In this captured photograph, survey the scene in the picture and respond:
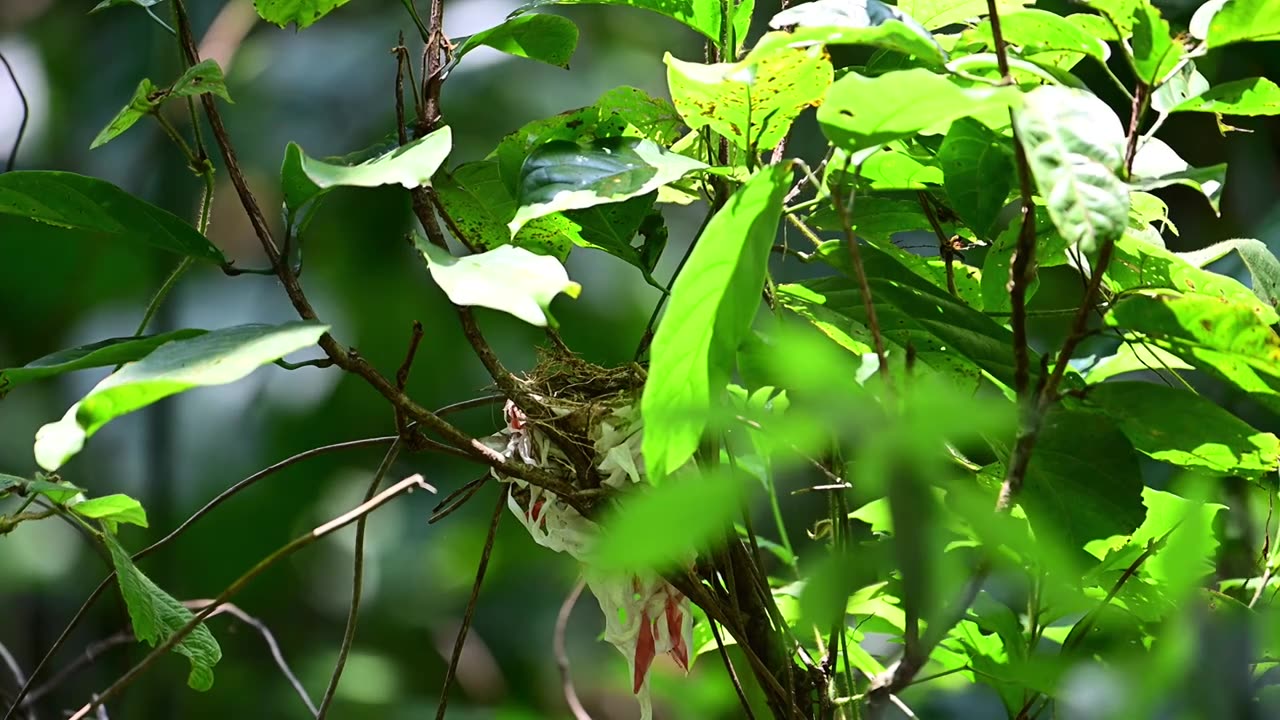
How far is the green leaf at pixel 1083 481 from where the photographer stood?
43 centimetres

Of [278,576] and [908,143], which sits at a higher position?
[908,143]

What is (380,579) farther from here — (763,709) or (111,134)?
(111,134)

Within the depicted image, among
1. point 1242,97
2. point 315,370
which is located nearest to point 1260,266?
point 1242,97

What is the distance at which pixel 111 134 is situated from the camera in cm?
50

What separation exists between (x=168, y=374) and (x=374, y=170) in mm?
113

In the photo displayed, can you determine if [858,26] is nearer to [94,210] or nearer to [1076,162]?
[1076,162]

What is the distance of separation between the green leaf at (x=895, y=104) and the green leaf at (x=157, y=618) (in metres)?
0.38

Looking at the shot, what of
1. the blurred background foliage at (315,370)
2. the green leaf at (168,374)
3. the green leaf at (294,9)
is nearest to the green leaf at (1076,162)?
the green leaf at (168,374)

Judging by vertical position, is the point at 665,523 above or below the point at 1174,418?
above

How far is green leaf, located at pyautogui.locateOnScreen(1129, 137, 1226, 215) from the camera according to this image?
372 mm

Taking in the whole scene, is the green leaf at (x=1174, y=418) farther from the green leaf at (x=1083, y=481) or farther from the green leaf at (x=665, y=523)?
the green leaf at (x=665, y=523)

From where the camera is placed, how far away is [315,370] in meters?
1.88

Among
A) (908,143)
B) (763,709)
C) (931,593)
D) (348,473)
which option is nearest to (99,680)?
(348,473)

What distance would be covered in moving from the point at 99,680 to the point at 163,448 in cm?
46
